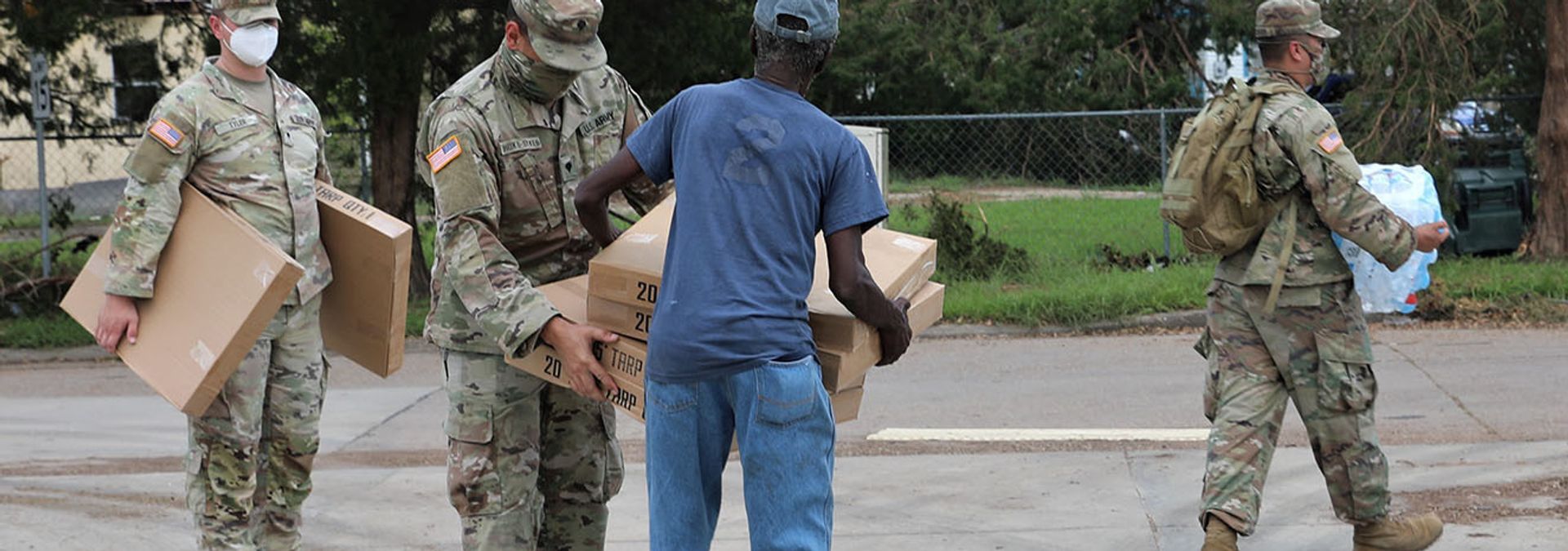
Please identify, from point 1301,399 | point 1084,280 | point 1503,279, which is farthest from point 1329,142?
point 1084,280

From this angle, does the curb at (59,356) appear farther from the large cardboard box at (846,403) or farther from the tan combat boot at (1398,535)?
the large cardboard box at (846,403)

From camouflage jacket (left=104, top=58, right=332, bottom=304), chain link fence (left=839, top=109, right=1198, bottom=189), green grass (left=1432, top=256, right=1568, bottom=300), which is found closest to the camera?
camouflage jacket (left=104, top=58, right=332, bottom=304)

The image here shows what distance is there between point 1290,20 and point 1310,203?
1.82ft

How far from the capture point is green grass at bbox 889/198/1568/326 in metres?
10.9

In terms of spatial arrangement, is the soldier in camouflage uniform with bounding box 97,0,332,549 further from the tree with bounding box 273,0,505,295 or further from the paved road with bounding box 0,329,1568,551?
the tree with bounding box 273,0,505,295

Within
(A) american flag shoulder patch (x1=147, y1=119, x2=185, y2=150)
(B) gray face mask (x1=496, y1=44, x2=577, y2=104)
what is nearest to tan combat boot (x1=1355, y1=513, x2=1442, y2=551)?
(B) gray face mask (x1=496, y1=44, x2=577, y2=104)

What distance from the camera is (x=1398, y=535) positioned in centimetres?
528

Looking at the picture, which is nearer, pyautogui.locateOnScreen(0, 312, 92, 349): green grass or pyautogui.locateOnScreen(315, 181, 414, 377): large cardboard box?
pyautogui.locateOnScreen(315, 181, 414, 377): large cardboard box

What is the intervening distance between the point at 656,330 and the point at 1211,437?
2307 mm

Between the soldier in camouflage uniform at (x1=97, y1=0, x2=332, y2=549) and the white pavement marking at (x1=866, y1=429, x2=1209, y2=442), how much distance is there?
320 cm

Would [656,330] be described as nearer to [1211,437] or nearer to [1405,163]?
[1211,437]

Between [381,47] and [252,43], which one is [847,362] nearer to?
[252,43]

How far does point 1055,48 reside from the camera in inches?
826

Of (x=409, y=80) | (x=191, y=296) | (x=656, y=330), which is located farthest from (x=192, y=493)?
(x=409, y=80)
